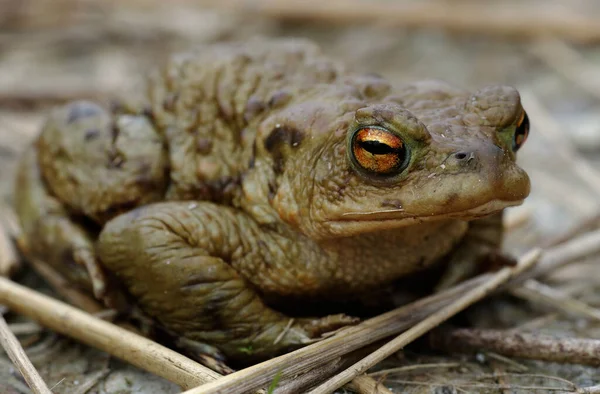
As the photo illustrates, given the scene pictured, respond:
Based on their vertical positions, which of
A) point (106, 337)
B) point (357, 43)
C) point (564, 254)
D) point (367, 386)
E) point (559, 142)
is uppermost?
point (357, 43)

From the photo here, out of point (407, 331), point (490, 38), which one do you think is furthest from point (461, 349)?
point (490, 38)

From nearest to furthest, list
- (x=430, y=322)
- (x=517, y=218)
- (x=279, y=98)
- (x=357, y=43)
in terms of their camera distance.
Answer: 1. (x=430, y=322)
2. (x=279, y=98)
3. (x=517, y=218)
4. (x=357, y=43)

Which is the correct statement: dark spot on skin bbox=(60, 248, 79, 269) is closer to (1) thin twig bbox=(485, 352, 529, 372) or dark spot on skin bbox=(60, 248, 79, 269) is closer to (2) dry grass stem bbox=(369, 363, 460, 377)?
(2) dry grass stem bbox=(369, 363, 460, 377)

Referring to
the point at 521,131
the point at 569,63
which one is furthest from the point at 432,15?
the point at 521,131

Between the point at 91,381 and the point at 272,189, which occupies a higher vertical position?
the point at 272,189

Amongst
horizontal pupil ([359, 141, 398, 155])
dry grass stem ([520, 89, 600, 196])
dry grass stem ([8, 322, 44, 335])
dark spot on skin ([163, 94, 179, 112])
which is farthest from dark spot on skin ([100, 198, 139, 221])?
dry grass stem ([520, 89, 600, 196])

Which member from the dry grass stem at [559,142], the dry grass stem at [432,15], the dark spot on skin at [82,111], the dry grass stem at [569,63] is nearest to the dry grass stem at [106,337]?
the dark spot on skin at [82,111]

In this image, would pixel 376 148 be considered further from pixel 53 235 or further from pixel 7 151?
pixel 7 151
